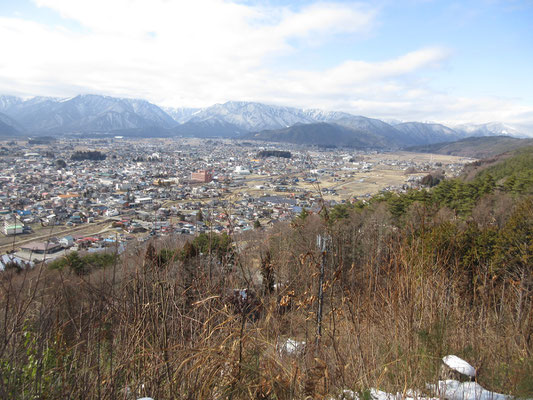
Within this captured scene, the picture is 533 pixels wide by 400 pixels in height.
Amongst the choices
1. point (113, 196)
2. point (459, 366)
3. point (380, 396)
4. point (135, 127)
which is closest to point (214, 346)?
point (380, 396)

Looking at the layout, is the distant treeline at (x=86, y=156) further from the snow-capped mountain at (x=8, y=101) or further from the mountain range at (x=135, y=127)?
the snow-capped mountain at (x=8, y=101)

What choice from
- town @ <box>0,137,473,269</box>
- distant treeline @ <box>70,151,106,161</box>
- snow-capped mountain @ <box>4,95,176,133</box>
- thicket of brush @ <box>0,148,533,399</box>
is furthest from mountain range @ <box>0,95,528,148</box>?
thicket of brush @ <box>0,148,533,399</box>

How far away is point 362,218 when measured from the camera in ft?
Result: 41.1

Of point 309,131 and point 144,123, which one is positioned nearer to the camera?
point 309,131

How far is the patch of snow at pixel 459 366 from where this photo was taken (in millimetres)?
1408

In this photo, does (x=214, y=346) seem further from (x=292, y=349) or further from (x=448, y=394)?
(x=448, y=394)

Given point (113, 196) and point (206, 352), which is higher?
point (206, 352)

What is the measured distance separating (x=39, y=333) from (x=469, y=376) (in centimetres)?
182

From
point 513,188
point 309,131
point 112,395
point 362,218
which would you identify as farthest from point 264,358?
point 309,131

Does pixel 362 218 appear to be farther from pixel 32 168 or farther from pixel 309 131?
pixel 309 131

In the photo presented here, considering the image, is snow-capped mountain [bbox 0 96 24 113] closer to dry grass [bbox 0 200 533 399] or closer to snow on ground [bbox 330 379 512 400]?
dry grass [bbox 0 200 533 399]

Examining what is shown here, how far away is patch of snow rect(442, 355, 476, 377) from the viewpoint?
1.41 metres

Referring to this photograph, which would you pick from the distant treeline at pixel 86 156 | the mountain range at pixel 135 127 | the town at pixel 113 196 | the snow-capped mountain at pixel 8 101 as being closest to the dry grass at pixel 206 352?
the town at pixel 113 196

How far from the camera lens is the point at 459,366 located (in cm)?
144
